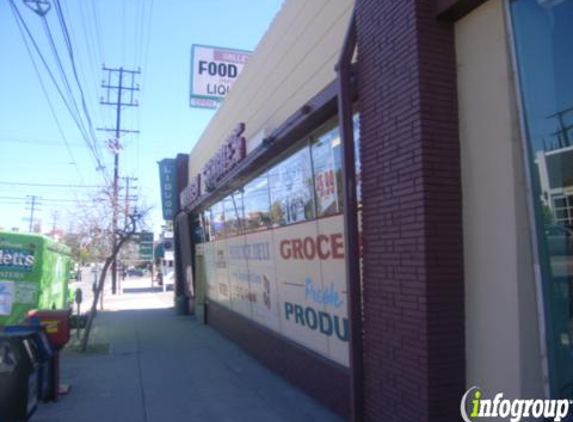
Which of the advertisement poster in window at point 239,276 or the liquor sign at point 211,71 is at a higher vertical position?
the liquor sign at point 211,71

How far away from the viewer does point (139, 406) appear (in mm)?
6996

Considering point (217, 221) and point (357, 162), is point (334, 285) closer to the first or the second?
point (357, 162)

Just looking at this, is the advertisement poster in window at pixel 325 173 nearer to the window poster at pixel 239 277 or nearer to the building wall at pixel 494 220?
the building wall at pixel 494 220

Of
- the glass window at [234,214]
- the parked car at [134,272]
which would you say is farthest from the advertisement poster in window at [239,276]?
the parked car at [134,272]

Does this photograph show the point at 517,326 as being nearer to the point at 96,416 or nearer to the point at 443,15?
the point at 443,15

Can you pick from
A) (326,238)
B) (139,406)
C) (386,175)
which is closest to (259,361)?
(139,406)

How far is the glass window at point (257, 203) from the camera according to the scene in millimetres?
9812

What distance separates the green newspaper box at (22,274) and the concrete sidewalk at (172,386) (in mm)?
1371

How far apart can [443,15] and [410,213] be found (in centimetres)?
188

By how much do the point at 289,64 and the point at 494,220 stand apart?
527cm

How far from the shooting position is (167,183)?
72.2 ft

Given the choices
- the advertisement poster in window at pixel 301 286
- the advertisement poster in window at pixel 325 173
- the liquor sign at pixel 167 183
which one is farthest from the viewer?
the liquor sign at pixel 167 183

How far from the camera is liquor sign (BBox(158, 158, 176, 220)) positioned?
72.1 feet

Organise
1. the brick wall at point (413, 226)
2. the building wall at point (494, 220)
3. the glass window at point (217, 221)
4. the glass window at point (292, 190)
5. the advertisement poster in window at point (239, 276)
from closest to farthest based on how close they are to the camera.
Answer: the building wall at point (494, 220)
the brick wall at point (413, 226)
the glass window at point (292, 190)
the advertisement poster in window at point (239, 276)
the glass window at point (217, 221)
